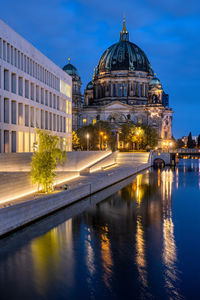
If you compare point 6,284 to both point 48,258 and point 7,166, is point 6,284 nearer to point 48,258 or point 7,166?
point 48,258

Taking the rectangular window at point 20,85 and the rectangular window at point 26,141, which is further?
the rectangular window at point 26,141

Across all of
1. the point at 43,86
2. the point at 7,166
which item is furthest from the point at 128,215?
the point at 43,86

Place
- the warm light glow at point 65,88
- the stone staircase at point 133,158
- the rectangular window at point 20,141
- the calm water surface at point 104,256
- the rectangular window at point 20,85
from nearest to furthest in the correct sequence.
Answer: the calm water surface at point 104,256 → the rectangular window at point 20,85 → the rectangular window at point 20,141 → the warm light glow at point 65,88 → the stone staircase at point 133,158

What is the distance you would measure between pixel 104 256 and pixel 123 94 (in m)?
114

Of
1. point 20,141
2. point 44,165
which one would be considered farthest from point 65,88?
point 44,165

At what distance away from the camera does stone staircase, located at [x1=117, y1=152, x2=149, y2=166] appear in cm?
7512

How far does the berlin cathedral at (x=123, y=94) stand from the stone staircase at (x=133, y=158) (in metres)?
32.0

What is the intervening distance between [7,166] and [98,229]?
1656 centimetres

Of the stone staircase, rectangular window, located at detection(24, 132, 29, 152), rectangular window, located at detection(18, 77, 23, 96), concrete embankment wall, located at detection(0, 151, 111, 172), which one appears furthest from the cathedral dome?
rectangular window, located at detection(18, 77, 23, 96)

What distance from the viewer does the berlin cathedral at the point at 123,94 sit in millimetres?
116938

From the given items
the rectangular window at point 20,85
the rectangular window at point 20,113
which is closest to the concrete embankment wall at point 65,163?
the rectangular window at point 20,113

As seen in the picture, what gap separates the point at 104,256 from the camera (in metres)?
17.2

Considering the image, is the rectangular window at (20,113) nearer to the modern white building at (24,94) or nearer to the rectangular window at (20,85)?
the modern white building at (24,94)

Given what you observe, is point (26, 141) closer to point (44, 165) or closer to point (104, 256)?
point (44, 165)
